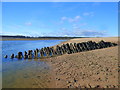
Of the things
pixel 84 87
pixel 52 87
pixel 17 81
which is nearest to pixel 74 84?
pixel 84 87

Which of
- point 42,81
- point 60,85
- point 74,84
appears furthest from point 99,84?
point 42,81

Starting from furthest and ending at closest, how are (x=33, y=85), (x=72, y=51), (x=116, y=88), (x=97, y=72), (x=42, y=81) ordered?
(x=72, y=51)
(x=97, y=72)
(x=42, y=81)
(x=33, y=85)
(x=116, y=88)

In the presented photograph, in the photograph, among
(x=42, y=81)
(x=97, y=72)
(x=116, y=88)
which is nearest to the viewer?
(x=116, y=88)

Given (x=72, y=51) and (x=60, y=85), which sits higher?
(x=72, y=51)

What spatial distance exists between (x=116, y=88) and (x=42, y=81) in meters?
4.39

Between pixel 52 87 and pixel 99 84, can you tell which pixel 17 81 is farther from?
pixel 99 84

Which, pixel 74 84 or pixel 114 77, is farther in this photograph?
pixel 114 77

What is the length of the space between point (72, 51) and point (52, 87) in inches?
509

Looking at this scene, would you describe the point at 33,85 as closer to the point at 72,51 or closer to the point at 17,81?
the point at 17,81

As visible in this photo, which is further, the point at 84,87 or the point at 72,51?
the point at 72,51

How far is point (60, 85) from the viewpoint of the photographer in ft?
23.3

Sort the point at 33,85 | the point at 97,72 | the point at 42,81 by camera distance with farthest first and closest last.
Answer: the point at 97,72, the point at 42,81, the point at 33,85

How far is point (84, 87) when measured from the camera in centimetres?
653

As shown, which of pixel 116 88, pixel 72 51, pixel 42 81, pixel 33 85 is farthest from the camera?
pixel 72 51
